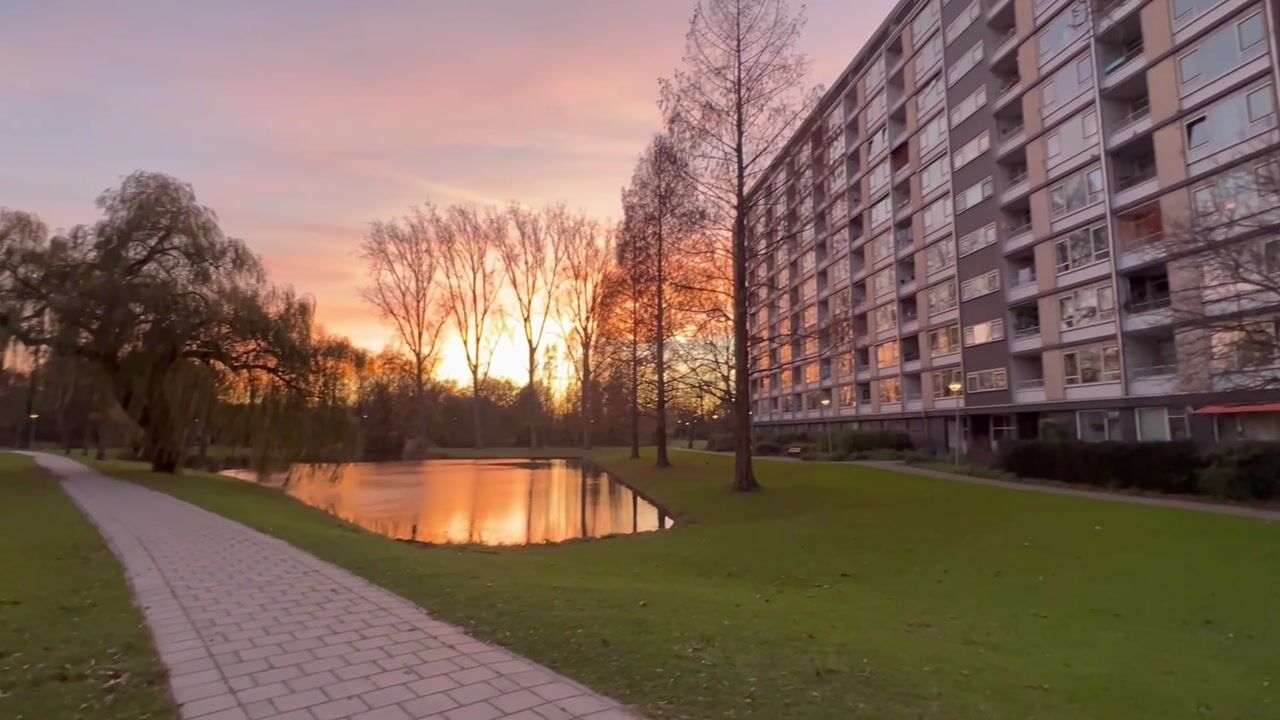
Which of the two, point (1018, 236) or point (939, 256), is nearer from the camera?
point (1018, 236)

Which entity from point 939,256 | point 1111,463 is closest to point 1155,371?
point 1111,463

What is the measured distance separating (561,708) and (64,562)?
332 inches

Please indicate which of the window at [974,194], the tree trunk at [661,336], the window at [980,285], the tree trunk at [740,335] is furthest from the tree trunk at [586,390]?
the tree trunk at [740,335]

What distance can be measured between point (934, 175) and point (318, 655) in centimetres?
4109

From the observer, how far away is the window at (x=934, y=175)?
3869cm

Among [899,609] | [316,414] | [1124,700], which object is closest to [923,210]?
[316,414]

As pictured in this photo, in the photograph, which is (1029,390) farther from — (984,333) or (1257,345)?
(1257,345)

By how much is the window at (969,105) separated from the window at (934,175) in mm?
2146

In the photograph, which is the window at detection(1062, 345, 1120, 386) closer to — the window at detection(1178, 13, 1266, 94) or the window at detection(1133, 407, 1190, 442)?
the window at detection(1133, 407, 1190, 442)

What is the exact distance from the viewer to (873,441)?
39750 mm

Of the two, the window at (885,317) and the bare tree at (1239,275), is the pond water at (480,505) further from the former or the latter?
the window at (885,317)

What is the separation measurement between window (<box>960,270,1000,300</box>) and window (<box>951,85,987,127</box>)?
26.7 feet

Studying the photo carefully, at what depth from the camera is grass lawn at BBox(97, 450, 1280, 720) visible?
479cm

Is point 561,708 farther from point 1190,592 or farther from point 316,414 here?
point 316,414
